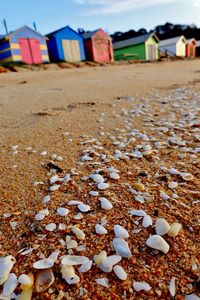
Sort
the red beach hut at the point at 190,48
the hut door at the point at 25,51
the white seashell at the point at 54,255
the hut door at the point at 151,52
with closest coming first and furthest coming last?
1. the white seashell at the point at 54,255
2. the hut door at the point at 25,51
3. the hut door at the point at 151,52
4. the red beach hut at the point at 190,48

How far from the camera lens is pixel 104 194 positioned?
1729 mm

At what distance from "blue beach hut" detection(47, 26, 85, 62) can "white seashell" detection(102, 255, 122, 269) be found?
21583 millimetres

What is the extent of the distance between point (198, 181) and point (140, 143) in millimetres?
947

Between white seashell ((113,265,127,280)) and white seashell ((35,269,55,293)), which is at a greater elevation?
white seashell ((35,269,55,293))

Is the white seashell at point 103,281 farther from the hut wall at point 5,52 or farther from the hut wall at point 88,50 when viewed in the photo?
the hut wall at point 88,50

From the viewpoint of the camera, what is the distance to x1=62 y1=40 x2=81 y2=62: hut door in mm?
21000

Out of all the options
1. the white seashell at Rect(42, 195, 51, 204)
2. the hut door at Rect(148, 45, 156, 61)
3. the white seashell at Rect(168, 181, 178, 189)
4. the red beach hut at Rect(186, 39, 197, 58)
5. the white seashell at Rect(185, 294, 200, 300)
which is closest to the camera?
the white seashell at Rect(185, 294, 200, 300)

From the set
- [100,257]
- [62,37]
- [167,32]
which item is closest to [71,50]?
[62,37]

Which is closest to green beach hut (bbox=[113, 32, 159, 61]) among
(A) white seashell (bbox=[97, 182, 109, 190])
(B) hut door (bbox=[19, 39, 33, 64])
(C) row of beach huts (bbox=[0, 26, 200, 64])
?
(C) row of beach huts (bbox=[0, 26, 200, 64])

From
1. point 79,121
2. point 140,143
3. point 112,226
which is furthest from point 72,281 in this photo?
point 79,121

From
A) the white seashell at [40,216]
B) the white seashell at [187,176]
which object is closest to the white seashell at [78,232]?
the white seashell at [40,216]

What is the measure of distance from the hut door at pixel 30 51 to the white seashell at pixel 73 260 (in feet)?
63.6

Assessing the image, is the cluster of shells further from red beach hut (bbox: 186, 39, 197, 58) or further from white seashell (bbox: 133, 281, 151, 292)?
red beach hut (bbox: 186, 39, 197, 58)

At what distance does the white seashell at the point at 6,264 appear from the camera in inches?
44.3
